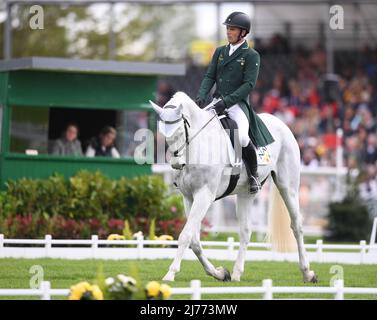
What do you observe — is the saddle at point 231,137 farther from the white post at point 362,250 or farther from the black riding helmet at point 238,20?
the white post at point 362,250

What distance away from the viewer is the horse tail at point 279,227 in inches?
545

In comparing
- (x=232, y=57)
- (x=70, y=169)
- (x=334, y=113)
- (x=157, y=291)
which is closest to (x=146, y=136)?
(x=70, y=169)

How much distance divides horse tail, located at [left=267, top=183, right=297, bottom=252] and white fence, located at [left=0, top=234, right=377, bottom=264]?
0.35 m

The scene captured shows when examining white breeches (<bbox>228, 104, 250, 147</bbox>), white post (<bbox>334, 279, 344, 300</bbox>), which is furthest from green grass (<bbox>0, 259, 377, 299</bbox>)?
white breeches (<bbox>228, 104, 250, 147</bbox>)

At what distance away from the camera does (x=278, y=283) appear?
1236 centimetres

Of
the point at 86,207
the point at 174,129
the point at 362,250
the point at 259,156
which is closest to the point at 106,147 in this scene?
the point at 86,207

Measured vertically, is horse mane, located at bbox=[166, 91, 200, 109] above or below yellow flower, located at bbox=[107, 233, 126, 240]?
above

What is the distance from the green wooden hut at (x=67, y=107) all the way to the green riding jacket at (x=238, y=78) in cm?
599

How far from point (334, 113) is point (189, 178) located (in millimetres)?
20137

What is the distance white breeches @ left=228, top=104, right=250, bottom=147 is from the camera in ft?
41.4

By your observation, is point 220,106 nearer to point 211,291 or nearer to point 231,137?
point 231,137

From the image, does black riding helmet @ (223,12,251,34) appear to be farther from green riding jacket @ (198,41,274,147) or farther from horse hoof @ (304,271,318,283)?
horse hoof @ (304,271,318,283)

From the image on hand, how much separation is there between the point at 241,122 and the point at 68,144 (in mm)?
6898

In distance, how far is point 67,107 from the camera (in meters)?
18.9
